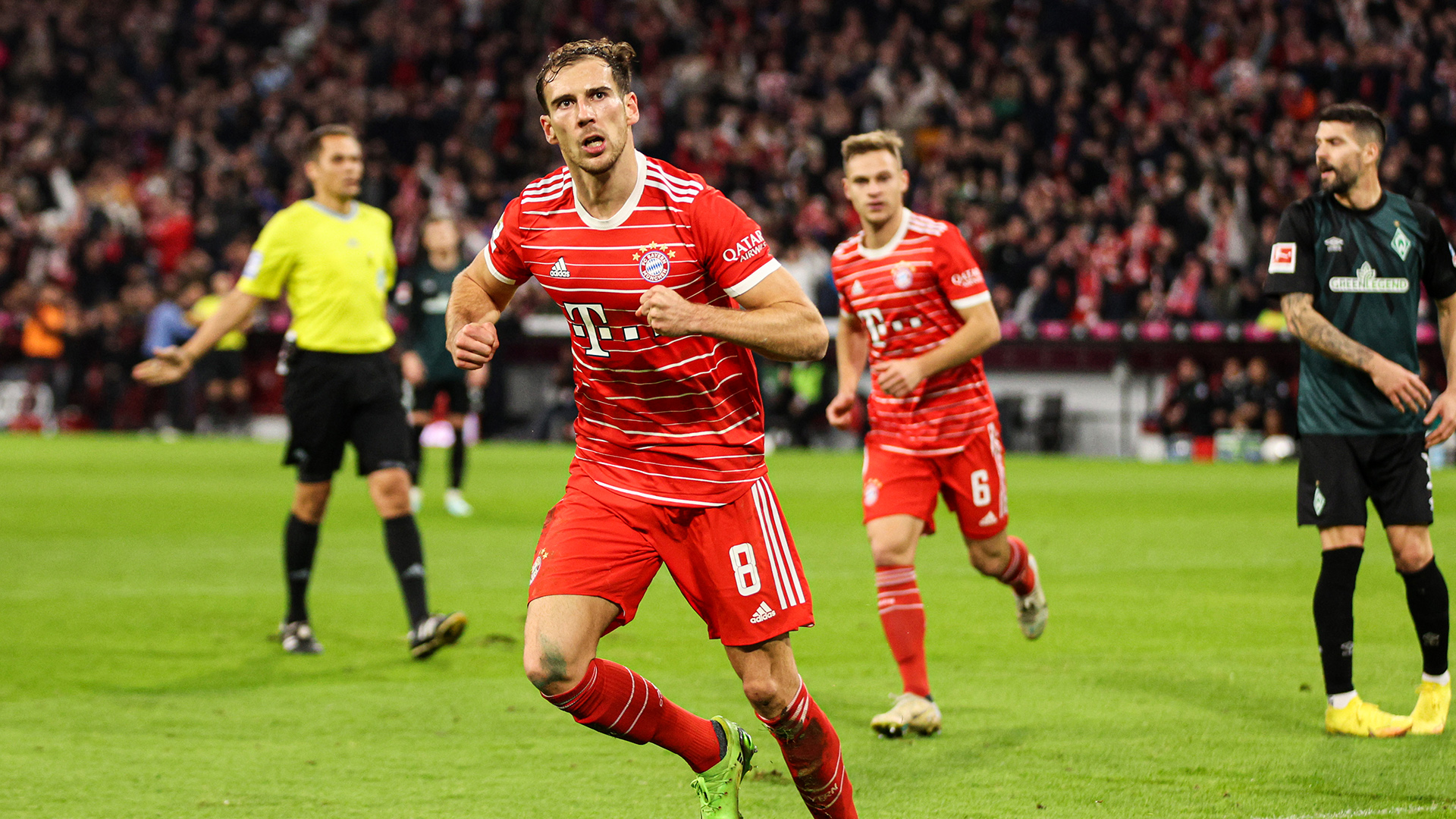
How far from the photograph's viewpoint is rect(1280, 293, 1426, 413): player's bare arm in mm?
5859

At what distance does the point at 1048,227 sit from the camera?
23.6m

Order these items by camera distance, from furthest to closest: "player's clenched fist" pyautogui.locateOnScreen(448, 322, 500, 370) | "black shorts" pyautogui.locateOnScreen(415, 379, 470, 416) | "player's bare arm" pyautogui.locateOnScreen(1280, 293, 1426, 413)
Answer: "black shorts" pyautogui.locateOnScreen(415, 379, 470, 416) < "player's bare arm" pyautogui.locateOnScreen(1280, 293, 1426, 413) < "player's clenched fist" pyautogui.locateOnScreen(448, 322, 500, 370)

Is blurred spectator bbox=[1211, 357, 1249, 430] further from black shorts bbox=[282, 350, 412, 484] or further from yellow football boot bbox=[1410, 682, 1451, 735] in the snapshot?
yellow football boot bbox=[1410, 682, 1451, 735]

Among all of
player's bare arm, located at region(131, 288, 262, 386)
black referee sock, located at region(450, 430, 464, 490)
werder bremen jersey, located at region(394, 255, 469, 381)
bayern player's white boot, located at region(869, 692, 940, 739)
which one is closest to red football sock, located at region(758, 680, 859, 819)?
bayern player's white boot, located at region(869, 692, 940, 739)

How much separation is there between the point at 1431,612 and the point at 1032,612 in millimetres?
1811

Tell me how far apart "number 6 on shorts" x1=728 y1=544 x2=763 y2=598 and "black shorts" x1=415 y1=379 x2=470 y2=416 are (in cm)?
974

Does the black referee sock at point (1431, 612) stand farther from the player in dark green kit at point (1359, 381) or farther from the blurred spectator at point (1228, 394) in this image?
the blurred spectator at point (1228, 394)

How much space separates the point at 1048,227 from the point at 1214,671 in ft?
55.9

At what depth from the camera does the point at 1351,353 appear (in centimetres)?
596

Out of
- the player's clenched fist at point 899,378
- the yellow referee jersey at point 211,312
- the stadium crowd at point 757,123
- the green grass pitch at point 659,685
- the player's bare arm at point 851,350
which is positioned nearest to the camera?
the green grass pitch at point 659,685

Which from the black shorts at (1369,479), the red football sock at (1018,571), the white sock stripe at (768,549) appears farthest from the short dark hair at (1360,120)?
the white sock stripe at (768,549)

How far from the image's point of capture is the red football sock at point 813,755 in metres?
4.34

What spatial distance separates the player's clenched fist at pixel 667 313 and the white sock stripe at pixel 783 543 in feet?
2.51

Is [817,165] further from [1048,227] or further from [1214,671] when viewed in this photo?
[1214,671]
